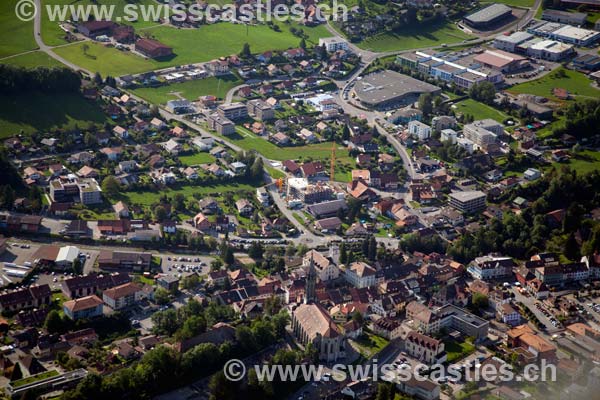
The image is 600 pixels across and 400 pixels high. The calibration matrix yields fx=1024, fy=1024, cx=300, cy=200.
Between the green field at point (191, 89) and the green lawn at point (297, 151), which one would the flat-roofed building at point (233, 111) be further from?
the green field at point (191, 89)

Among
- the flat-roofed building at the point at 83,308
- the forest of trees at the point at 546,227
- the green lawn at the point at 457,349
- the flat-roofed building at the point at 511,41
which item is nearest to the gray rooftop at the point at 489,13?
the flat-roofed building at the point at 511,41

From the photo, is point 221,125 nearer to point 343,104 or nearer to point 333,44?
point 343,104

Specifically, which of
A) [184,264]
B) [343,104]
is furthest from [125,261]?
[343,104]

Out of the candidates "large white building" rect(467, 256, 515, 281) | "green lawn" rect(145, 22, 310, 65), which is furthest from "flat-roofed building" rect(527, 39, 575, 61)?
"large white building" rect(467, 256, 515, 281)

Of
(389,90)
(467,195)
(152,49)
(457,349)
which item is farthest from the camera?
(152,49)

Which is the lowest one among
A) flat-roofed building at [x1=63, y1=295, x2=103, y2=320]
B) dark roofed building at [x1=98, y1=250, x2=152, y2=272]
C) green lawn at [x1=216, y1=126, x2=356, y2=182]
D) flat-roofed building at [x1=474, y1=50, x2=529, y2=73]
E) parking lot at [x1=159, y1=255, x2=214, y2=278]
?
green lawn at [x1=216, y1=126, x2=356, y2=182]

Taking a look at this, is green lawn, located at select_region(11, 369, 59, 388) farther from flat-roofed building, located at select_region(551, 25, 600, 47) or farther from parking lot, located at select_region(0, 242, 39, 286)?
flat-roofed building, located at select_region(551, 25, 600, 47)
